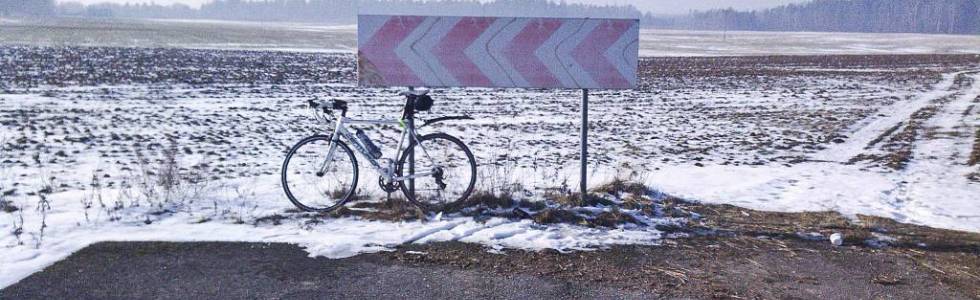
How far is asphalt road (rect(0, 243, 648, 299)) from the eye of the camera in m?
4.31

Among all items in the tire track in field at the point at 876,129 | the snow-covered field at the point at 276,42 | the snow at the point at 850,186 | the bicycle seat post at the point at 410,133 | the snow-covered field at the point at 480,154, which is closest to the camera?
the snow-covered field at the point at 480,154

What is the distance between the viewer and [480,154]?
1126 cm

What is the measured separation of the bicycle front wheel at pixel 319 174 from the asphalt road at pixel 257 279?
1.24m

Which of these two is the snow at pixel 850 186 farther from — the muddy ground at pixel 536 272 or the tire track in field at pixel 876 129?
the muddy ground at pixel 536 272

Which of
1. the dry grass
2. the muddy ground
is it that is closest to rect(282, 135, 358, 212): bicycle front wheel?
the muddy ground

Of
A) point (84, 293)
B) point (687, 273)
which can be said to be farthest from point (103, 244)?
point (687, 273)

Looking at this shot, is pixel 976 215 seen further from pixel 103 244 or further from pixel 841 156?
pixel 103 244

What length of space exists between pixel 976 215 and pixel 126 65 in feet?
97.9

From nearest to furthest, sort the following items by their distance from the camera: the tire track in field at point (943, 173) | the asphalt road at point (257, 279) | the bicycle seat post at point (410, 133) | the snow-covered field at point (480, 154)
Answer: the asphalt road at point (257, 279), the snow-covered field at point (480, 154), the bicycle seat post at point (410, 133), the tire track in field at point (943, 173)

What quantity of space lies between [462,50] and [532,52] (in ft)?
1.99

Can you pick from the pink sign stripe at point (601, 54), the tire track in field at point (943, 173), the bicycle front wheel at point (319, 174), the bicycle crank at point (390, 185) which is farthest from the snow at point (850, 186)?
the bicycle front wheel at point (319, 174)

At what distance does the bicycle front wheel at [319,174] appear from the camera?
20.5 feet

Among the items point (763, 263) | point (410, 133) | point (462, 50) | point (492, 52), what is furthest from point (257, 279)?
point (763, 263)

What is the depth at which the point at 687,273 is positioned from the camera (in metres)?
4.81
